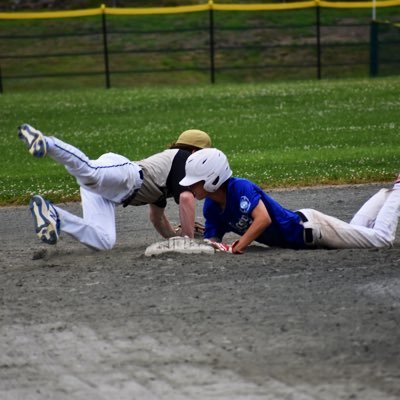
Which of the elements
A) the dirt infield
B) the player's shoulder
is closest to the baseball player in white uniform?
the dirt infield

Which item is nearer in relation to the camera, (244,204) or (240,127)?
(244,204)

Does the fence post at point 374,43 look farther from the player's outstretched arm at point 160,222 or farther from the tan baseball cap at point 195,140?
the tan baseball cap at point 195,140

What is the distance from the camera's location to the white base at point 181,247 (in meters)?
8.92

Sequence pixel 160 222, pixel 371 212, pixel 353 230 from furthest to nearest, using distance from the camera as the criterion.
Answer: pixel 160 222 → pixel 371 212 → pixel 353 230

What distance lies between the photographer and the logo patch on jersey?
8.77 meters

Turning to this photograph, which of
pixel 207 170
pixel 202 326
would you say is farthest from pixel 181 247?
pixel 202 326

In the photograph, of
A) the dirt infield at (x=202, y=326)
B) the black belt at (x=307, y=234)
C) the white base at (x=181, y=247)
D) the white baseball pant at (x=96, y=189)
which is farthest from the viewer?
the black belt at (x=307, y=234)

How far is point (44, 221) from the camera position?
8.84 m

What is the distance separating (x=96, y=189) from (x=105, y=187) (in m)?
0.08

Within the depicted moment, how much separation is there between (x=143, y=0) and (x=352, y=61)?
12.8 m

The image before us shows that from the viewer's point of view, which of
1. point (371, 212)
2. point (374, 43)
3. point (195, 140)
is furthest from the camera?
point (374, 43)

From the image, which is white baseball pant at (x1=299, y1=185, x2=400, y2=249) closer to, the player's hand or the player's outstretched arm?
the player's hand

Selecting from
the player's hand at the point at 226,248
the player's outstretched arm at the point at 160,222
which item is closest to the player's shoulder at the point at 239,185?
the player's hand at the point at 226,248

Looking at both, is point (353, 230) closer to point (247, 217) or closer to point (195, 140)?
point (247, 217)
